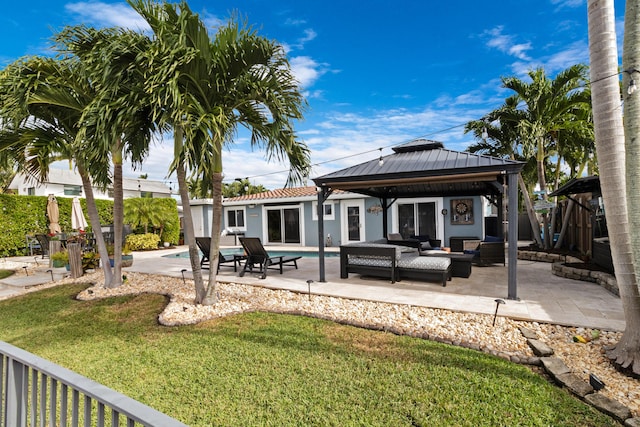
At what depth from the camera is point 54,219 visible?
1311 centimetres

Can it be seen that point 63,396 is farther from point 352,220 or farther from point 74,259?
point 352,220

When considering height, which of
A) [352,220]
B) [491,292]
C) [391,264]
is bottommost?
[491,292]

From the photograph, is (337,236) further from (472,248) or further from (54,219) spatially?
(54,219)

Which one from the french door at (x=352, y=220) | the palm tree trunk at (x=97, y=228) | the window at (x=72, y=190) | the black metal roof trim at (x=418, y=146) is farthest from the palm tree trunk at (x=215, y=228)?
the window at (x=72, y=190)

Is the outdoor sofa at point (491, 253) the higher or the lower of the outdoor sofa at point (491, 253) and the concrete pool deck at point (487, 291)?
the higher

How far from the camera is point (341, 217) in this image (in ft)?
53.9

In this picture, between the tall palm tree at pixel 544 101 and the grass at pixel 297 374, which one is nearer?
the grass at pixel 297 374

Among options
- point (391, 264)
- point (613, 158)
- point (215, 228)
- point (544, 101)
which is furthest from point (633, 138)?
point (544, 101)

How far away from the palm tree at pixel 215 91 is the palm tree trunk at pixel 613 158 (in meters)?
3.86

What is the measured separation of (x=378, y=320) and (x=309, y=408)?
238cm

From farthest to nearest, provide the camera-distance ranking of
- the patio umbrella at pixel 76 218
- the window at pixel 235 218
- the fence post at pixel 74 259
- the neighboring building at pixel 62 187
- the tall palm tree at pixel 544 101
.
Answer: the neighboring building at pixel 62 187, the window at pixel 235 218, the patio umbrella at pixel 76 218, the tall palm tree at pixel 544 101, the fence post at pixel 74 259

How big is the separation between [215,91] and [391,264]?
16.5ft

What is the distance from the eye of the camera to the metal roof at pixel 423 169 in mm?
6273

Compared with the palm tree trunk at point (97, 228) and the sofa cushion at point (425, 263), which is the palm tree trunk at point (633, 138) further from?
the palm tree trunk at point (97, 228)
